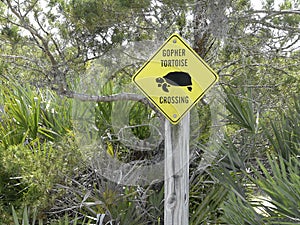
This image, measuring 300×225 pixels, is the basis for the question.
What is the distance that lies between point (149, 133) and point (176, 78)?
1265 mm

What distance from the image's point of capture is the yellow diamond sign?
2510mm

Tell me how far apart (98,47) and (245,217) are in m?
2.80

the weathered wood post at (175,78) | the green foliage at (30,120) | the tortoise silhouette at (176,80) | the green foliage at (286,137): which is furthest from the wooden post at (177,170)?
the green foliage at (30,120)

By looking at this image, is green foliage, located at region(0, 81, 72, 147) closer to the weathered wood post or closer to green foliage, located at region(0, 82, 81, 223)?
green foliage, located at region(0, 82, 81, 223)

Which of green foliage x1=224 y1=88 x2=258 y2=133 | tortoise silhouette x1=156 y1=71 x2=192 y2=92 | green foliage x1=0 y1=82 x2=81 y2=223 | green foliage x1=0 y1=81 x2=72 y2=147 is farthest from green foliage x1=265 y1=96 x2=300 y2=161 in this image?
green foliage x1=0 y1=81 x2=72 y2=147

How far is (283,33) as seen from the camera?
14.7 ft

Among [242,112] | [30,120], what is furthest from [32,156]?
[242,112]

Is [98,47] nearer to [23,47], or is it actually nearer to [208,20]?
[208,20]

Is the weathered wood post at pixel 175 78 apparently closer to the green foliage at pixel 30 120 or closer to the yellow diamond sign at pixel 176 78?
the yellow diamond sign at pixel 176 78

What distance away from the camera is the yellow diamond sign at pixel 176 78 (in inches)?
98.8

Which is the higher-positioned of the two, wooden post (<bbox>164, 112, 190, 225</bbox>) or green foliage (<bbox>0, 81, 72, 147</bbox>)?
green foliage (<bbox>0, 81, 72, 147</bbox>)

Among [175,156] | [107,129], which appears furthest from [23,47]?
[175,156]

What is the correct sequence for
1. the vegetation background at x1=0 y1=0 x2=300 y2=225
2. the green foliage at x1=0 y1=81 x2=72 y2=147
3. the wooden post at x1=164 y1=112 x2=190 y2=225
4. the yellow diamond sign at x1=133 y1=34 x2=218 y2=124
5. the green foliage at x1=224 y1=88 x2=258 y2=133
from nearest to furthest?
the yellow diamond sign at x1=133 y1=34 x2=218 y2=124 < the wooden post at x1=164 y1=112 x2=190 y2=225 < the vegetation background at x1=0 y1=0 x2=300 y2=225 < the green foliage at x1=224 y1=88 x2=258 y2=133 < the green foliage at x1=0 y1=81 x2=72 y2=147

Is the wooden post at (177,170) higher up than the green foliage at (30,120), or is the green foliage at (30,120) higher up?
the green foliage at (30,120)
